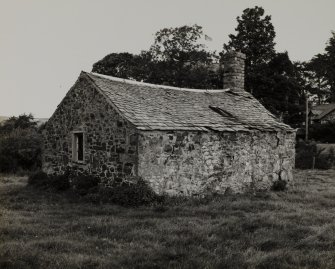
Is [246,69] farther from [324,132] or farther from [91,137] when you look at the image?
[91,137]

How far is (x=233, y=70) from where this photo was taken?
20766 mm

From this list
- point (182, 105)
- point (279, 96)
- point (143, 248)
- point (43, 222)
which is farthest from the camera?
point (279, 96)

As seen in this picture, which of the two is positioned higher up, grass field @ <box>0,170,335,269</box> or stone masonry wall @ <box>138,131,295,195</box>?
stone masonry wall @ <box>138,131,295,195</box>

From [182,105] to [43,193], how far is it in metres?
6.18

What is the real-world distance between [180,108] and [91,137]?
142 inches

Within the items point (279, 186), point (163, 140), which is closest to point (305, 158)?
point (279, 186)

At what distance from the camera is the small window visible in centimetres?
1503

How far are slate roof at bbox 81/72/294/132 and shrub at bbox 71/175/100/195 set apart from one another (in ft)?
9.07

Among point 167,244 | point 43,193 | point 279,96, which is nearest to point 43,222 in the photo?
point 167,244

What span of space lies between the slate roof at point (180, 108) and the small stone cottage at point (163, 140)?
1.5 inches

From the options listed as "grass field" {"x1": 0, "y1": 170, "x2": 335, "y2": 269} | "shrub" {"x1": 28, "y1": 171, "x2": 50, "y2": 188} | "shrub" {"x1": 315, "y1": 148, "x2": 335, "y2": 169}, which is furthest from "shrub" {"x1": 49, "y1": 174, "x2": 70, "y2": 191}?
"shrub" {"x1": 315, "y1": 148, "x2": 335, "y2": 169}

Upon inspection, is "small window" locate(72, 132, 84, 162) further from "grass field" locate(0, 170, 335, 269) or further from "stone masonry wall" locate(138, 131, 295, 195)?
"stone masonry wall" locate(138, 131, 295, 195)

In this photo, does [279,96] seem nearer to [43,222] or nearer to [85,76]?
[85,76]

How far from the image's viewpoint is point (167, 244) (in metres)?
8.13
